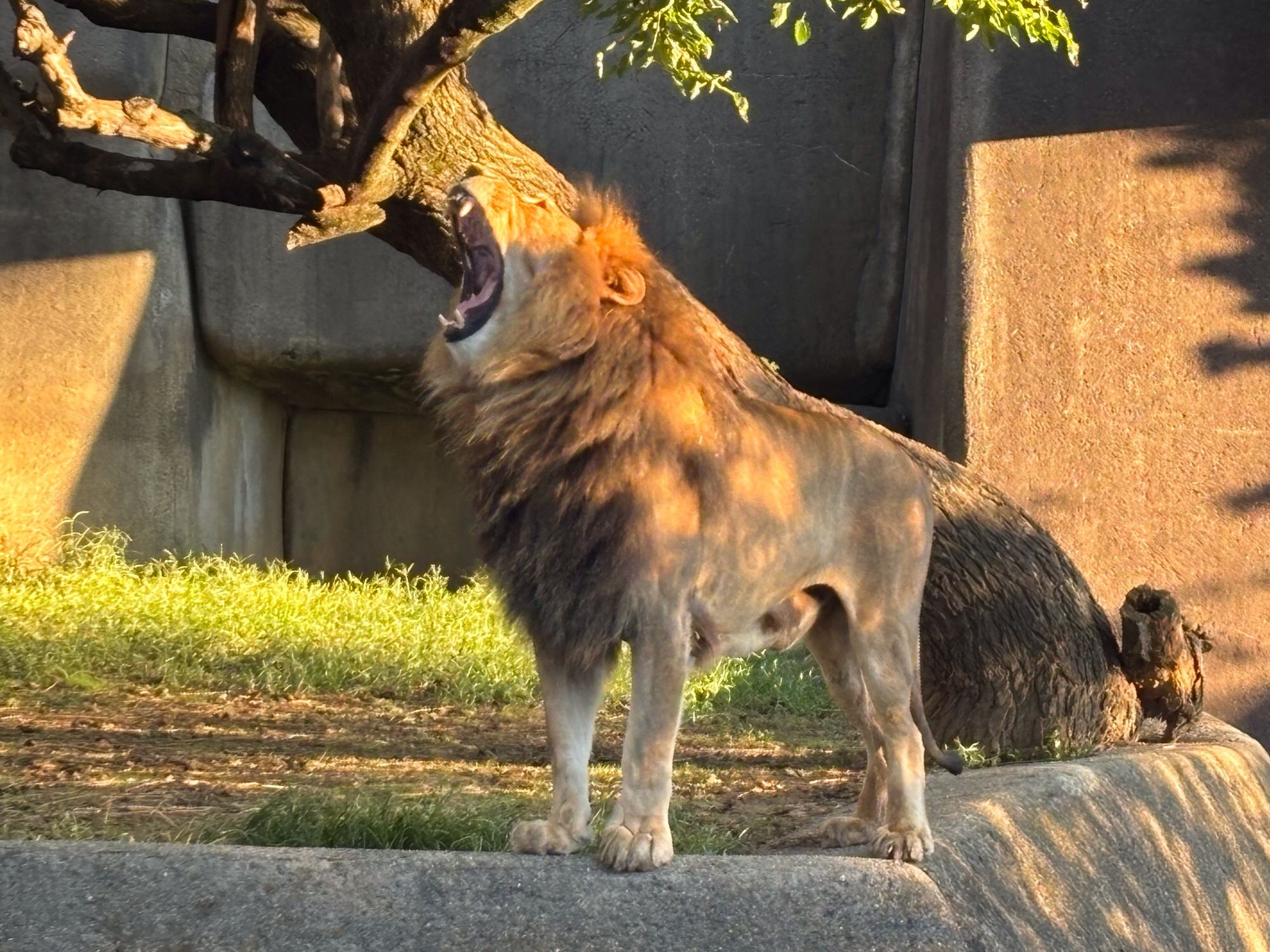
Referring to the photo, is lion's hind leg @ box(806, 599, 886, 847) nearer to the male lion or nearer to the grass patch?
the male lion

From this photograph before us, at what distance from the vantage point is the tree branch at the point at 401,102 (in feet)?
13.7

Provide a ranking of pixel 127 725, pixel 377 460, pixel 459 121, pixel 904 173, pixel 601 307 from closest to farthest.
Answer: pixel 601 307
pixel 459 121
pixel 127 725
pixel 904 173
pixel 377 460

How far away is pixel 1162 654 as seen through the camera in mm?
5594

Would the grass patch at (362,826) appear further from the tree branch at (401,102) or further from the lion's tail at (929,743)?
the tree branch at (401,102)

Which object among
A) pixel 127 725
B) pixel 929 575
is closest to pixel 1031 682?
pixel 929 575

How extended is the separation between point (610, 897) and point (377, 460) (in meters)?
6.96

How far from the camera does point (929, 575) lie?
546 centimetres

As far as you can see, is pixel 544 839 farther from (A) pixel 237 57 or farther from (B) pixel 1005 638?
(A) pixel 237 57

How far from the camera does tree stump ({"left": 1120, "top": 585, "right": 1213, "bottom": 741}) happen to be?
5.59 m

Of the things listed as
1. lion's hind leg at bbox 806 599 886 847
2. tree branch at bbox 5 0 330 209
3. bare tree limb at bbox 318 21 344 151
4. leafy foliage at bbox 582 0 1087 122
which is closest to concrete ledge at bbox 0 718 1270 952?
lion's hind leg at bbox 806 599 886 847

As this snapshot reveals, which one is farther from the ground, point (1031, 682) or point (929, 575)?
point (929, 575)

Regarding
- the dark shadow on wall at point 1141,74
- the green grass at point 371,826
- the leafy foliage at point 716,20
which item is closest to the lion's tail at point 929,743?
the green grass at point 371,826

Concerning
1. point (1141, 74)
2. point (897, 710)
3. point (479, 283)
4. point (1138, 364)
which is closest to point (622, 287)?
point (479, 283)

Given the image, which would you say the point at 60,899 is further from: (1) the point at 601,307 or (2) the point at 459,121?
(2) the point at 459,121
